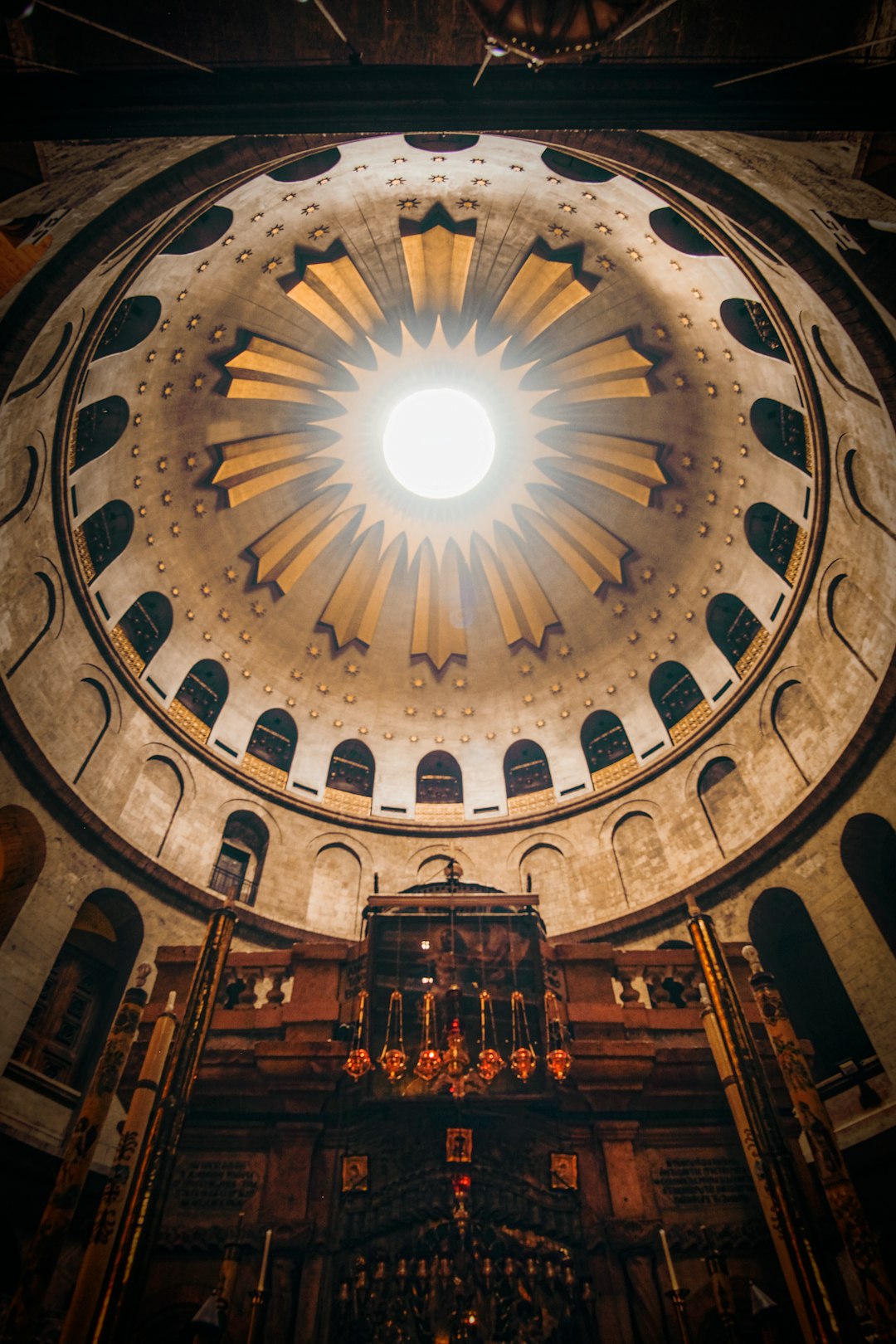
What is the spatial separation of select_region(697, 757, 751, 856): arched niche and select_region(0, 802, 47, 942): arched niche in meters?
14.3

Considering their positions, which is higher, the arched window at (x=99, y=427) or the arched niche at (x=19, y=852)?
the arched window at (x=99, y=427)

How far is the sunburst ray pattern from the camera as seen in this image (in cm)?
1958

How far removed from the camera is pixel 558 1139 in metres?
8.75

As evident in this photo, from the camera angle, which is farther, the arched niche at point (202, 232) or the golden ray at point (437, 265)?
the golden ray at point (437, 265)

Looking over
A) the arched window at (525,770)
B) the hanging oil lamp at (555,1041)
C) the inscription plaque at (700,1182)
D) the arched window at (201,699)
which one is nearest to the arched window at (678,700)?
the arched window at (525,770)

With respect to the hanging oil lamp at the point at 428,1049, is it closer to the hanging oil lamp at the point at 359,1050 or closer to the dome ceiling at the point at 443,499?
the hanging oil lamp at the point at 359,1050

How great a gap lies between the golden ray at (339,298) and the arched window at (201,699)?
9.77 m

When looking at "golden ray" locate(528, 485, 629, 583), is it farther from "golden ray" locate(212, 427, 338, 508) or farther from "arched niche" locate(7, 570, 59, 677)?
"arched niche" locate(7, 570, 59, 677)

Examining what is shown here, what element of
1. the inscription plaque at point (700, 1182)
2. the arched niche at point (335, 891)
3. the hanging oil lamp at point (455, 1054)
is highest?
the arched niche at point (335, 891)

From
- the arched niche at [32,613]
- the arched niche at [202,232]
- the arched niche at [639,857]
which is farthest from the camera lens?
the arched niche at [639,857]

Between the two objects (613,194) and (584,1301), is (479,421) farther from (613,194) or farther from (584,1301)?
(584,1301)

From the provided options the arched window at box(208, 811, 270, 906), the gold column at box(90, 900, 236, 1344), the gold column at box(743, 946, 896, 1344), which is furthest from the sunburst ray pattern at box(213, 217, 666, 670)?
the gold column at box(743, 946, 896, 1344)

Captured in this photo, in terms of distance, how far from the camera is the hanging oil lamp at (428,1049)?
8062 millimetres

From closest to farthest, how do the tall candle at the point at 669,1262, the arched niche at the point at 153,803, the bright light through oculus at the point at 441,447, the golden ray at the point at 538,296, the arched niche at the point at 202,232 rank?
the tall candle at the point at 669,1262, the arched niche at the point at 202,232, the arched niche at the point at 153,803, the golden ray at the point at 538,296, the bright light through oculus at the point at 441,447
